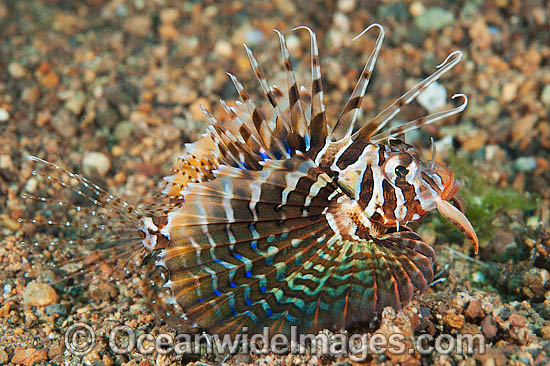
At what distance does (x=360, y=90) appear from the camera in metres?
3.74

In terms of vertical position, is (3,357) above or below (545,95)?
below

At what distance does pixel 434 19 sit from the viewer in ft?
23.3

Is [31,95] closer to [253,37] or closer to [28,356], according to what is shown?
[253,37]

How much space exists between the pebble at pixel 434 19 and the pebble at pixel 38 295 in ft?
20.5

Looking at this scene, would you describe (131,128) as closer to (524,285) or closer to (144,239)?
(144,239)

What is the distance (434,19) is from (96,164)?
17.9 feet

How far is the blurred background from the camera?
15.5ft

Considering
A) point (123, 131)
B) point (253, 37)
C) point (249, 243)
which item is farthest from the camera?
point (253, 37)

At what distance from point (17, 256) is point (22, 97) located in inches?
106

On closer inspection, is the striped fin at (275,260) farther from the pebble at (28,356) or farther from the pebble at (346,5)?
the pebble at (346,5)

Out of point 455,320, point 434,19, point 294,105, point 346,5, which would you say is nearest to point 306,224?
point 294,105

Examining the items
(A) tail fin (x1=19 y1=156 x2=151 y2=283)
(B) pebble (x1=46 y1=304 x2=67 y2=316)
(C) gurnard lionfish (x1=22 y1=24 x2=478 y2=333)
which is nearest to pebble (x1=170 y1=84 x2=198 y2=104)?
(A) tail fin (x1=19 y1=156 x2=151 y2=283)

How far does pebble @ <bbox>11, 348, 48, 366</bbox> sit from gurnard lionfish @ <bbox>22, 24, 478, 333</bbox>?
1.27 m

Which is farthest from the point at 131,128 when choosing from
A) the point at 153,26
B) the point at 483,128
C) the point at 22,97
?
the point at 483,128
